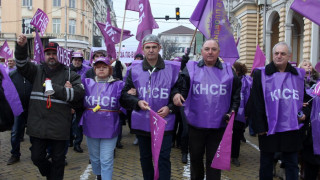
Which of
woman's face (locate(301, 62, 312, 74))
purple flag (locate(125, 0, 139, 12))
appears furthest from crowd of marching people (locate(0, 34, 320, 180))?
purple flag (locate(125, 0, 139, 12))

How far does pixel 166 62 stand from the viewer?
4.00 meters

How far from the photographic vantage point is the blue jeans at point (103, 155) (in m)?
4.15

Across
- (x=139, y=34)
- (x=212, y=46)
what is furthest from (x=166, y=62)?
(x=139, y=34)

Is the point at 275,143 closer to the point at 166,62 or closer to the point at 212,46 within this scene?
the point at 212,46

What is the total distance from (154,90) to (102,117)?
2.69 feet

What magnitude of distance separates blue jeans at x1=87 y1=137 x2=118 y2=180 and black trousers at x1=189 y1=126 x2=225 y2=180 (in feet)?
3.42

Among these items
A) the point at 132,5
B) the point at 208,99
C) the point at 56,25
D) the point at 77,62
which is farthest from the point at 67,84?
the point at 56,25

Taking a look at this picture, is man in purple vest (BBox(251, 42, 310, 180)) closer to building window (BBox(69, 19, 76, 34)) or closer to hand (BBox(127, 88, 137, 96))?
hand (BBox(127, 88, 137, 96))

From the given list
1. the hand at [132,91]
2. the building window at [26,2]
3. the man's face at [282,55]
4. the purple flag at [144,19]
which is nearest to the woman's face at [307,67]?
the man's face at [282,55]

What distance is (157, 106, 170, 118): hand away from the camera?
3.74 metres

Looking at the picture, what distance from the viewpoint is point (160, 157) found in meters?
3.74

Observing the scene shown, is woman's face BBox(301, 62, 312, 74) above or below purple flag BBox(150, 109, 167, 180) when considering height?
above

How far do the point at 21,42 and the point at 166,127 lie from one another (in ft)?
6.49

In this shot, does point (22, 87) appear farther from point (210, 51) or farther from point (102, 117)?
point (210, 51)
